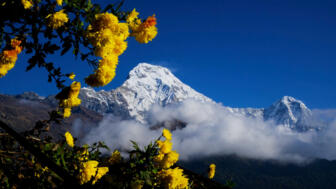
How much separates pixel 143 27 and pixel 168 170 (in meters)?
1.41

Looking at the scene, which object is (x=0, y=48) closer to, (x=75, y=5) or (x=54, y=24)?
(x=54, y=24)

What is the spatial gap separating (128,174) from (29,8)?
1705mm

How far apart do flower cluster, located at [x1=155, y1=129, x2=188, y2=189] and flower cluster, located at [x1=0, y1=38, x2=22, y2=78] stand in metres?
1.53

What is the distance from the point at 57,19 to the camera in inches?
95.7

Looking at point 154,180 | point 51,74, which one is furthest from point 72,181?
point 51,74

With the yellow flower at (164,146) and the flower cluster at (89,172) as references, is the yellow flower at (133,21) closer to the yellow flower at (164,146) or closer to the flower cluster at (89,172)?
the yellow flower at (164,146)

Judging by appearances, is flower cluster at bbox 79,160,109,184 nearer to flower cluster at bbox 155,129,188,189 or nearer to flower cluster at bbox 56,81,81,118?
flower cluster at bbox 155,129,188,189

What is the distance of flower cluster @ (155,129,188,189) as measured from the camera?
205cm

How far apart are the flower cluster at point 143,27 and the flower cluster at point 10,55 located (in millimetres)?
1034

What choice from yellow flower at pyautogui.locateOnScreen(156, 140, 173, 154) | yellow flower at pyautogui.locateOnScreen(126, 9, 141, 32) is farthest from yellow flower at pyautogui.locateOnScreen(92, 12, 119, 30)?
yellow flower at pyautogui.locateOnScreen(156, 140, 173, 154)

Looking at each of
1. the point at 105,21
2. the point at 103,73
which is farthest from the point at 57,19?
the point at 103,73

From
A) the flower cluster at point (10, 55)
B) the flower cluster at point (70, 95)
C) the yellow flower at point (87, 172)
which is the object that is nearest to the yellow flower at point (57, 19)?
the flower cluster at point (10, 55)

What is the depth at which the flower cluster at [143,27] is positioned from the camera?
2793 mm

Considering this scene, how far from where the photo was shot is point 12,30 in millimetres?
2654
